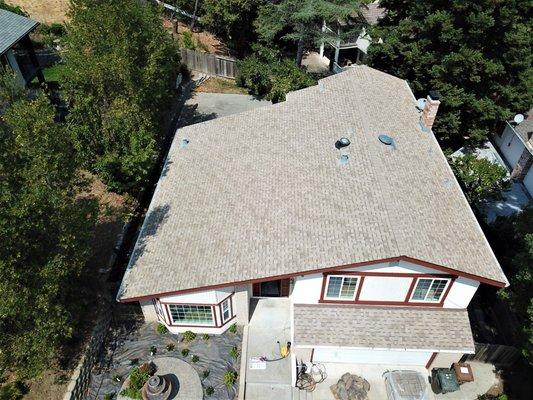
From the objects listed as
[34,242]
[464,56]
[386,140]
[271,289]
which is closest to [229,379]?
[271,289]

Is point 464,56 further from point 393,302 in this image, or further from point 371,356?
point 371,356

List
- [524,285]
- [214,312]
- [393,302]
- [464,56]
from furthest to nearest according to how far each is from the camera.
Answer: [464,56] < [214,312] < [393,302] < [524,285]

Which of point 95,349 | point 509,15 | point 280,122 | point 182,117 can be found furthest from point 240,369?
→ point 509,15

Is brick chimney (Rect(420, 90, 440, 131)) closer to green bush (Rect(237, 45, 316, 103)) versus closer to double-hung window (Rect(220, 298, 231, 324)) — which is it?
green bush (Rect(237, 45, 316, 103))

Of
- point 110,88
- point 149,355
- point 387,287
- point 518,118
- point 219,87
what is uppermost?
point 110,88

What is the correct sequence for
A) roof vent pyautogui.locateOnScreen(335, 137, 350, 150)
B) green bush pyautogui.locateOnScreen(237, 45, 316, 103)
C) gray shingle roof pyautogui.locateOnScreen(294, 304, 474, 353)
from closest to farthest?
gray shingle roof pyautogui.locateOnScreen(294, 304, 474, 353) < roof vent pyautogui.locateOnScreen(335, 137, 350, 150) < green bush pyautogui.locateOnScreen(237, 45, 316, 103)

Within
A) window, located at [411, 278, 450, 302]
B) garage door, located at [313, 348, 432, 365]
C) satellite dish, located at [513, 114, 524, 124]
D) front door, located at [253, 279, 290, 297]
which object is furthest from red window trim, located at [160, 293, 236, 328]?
satellite dish, located at [513, 114, 524, 124]
